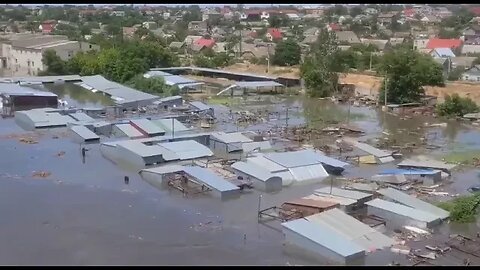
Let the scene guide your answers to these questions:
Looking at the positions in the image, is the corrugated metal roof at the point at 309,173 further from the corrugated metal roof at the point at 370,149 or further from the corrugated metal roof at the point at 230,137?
the corrugated metal roof at the point at 230,137

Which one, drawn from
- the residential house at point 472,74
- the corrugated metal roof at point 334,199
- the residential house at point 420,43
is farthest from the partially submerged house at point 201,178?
the residential house at point 420,43

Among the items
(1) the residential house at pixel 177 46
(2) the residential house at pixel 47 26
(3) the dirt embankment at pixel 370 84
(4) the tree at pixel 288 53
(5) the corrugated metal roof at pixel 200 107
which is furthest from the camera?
(2) the residential house at pixel 47 26

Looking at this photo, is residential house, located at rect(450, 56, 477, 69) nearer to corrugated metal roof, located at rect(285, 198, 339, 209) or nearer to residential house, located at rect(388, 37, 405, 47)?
residential house, located at rect(388, 37, 405, 47)

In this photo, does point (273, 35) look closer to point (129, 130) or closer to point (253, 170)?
point (129, 130)

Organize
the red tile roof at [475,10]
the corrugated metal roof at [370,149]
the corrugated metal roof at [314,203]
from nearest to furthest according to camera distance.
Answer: the corrugated metal roof at [314,203] → the corrugated metal roof at [370,149] → the red tile roof at [475,10]

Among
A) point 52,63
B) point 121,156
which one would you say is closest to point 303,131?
point 121,156

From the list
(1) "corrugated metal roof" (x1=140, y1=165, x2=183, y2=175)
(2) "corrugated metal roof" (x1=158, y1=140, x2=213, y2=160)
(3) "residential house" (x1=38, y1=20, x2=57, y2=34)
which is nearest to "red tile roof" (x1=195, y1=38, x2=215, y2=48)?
(3) "residential house" (x1=38, y1=20, x2=57, y2=34)


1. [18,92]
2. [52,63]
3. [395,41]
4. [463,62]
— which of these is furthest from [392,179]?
[395,41]
